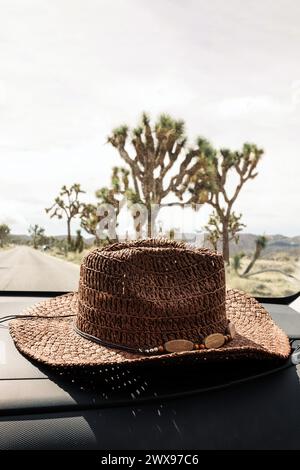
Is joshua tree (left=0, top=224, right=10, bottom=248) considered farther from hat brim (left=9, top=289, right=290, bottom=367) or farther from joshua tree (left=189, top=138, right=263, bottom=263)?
hat brim (left=9, top=289, right=290, bottom=367)

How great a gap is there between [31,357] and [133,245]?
0.58m

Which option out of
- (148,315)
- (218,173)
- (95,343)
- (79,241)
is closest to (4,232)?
(79,241)

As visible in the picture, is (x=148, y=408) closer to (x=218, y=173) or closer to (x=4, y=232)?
(x=218, y=173)

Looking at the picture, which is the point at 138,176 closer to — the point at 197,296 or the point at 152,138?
the point at 152,138

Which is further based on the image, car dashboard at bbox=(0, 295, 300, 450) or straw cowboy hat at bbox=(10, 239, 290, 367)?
straw cowboy hat at bbox=(10, 239, 290, 367)

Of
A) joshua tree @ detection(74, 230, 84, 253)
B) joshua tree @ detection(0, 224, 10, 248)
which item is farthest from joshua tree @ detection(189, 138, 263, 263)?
joshua tree @ detection(0, 224, 10, 248)

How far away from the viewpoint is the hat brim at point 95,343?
62.2 inches

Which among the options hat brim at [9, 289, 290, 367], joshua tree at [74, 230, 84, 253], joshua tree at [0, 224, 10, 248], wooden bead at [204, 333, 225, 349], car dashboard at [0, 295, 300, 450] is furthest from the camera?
joshua tree at [0, 224, 10, 248]

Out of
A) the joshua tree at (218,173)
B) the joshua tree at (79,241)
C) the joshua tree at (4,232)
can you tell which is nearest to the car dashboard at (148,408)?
the joshua tree at (218,173)

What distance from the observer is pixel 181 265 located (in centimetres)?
177

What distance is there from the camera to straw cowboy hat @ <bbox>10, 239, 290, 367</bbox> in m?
1.66

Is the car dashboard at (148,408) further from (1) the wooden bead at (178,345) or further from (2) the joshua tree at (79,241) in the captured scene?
(2) the joshua tree at (79,241)

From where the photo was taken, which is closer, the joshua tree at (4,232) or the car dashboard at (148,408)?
the car dashboard at (148,408)

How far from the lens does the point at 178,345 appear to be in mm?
1637
